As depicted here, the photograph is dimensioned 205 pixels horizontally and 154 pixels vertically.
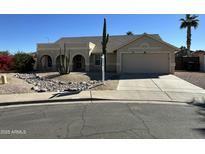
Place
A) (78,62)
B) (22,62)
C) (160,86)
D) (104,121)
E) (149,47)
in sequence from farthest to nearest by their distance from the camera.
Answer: (78,62) → (22,62) → (149,47) → (160,86) → (104,121)

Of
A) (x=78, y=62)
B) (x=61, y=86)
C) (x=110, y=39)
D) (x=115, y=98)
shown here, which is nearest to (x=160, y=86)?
(x=115, y=98)

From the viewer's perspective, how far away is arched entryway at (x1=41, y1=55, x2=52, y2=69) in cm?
2989

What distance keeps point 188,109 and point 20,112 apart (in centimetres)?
645

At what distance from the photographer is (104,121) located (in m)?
6.64

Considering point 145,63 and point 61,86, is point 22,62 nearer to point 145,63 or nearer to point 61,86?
point 61,86

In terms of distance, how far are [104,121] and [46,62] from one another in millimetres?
25316

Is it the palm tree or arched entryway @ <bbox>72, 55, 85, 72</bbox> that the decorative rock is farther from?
the palm tree

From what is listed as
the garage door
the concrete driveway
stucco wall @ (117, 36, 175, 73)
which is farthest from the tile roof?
the concrete driveway

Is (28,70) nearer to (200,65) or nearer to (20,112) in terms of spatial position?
(20,112)

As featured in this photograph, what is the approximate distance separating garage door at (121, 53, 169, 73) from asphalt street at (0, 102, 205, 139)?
1525 cm

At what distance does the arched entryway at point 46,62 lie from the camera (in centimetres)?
2989

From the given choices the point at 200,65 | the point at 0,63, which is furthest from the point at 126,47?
the point at 0,63

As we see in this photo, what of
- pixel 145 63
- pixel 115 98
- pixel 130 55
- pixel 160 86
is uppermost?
pixel 130 55

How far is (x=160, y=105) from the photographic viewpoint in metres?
9.23
